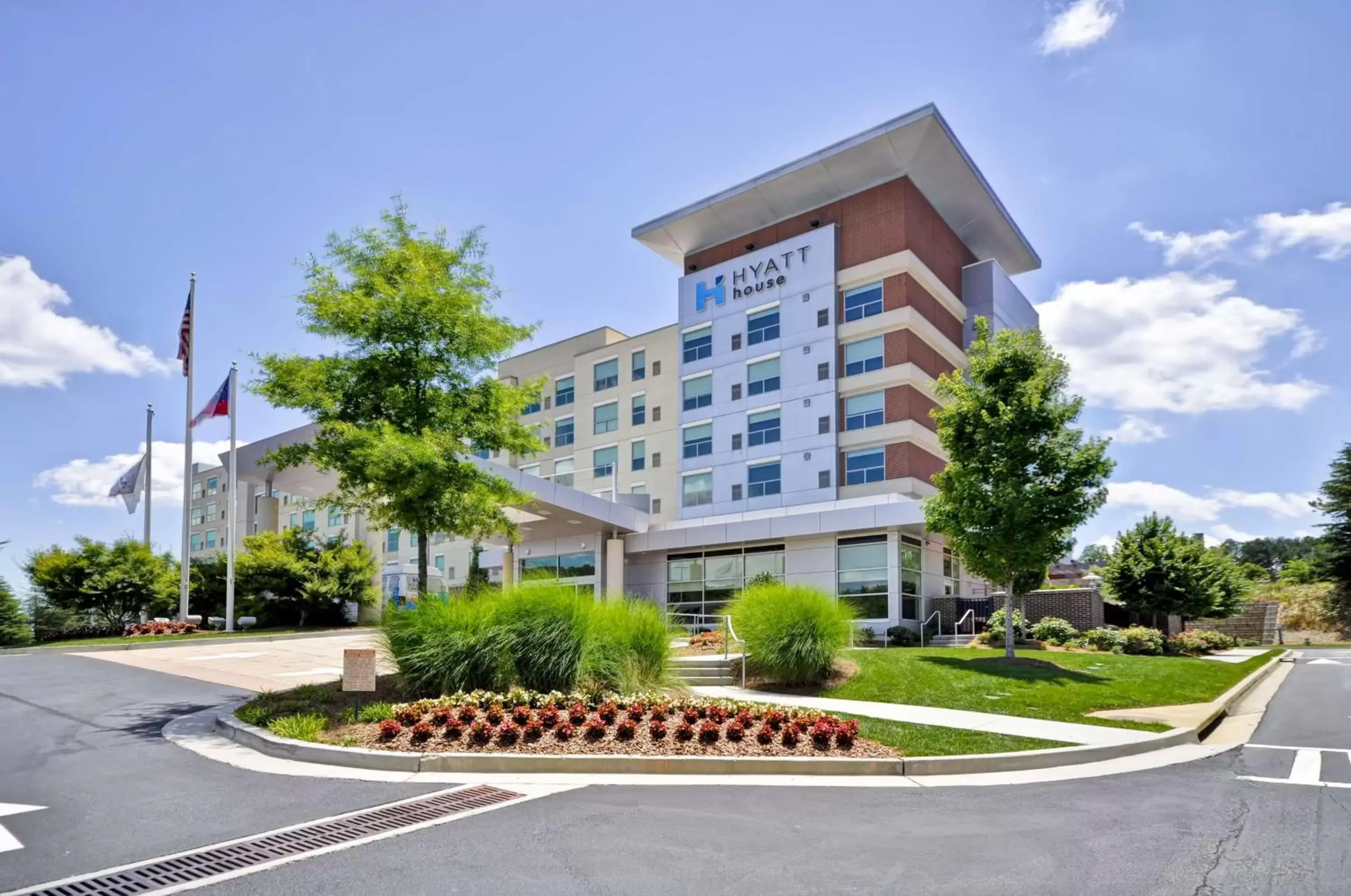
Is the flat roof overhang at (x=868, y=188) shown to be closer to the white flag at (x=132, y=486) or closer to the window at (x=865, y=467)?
the window at (x=865, y=467)

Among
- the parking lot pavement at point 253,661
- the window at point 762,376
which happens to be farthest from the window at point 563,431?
the parking lot pavement at point 253,661

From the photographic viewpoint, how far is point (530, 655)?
512 inches

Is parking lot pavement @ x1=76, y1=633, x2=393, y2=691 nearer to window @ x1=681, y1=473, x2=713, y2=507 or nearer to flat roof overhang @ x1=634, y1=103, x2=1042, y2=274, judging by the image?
window @ x1=681, y1=473, x2=713, y2=507

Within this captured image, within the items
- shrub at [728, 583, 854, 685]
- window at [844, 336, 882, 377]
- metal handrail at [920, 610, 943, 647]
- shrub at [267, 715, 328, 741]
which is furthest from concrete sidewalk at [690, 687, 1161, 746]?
window at [844, 336, 882, 377]

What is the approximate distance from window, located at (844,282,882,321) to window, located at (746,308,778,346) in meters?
3.20

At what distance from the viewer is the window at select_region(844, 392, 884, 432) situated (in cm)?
3600

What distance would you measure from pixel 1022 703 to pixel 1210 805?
6.80 m

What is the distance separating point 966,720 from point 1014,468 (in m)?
8.78

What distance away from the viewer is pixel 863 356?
120 feet

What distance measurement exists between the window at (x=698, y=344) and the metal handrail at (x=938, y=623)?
14.7 metres

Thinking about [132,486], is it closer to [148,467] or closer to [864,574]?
[148,467]

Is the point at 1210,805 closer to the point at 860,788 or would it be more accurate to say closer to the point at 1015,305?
the point at 860,788

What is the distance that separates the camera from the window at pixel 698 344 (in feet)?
136

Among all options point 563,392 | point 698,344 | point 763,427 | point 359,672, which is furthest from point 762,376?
point 359,672
